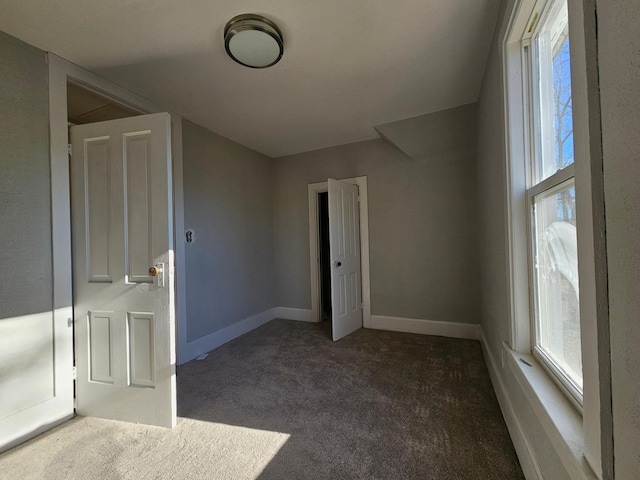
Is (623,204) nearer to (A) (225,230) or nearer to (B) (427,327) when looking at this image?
(B) (427,327)

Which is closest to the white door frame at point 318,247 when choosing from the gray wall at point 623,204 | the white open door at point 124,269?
the white open door at point 124,269

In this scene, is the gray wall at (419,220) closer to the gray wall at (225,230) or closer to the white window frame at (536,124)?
the gray wall at (225,230)

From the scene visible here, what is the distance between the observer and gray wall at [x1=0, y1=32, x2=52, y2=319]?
168 cm

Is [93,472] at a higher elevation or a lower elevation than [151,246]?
lower

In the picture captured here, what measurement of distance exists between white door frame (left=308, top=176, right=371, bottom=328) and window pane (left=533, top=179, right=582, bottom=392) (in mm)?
2366

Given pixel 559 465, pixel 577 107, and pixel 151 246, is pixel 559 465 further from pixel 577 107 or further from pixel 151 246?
pixel 151 246

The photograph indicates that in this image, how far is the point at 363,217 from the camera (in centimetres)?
374

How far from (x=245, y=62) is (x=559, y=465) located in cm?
271

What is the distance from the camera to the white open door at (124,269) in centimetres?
180

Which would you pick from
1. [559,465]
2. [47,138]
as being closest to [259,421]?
[559,465]

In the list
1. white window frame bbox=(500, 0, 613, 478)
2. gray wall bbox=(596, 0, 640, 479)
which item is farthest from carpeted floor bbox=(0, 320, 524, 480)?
gray wall bbox=(596, 0, 640, 479)

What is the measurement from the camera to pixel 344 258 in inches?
138

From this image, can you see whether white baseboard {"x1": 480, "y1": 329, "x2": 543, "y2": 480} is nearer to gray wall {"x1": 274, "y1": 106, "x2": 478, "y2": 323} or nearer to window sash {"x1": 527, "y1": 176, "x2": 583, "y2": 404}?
window sash {"x1": 527, "y1": 176, "x2": 583, "y2": 404}

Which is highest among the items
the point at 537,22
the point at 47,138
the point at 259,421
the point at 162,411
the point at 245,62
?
the point at 245,62
